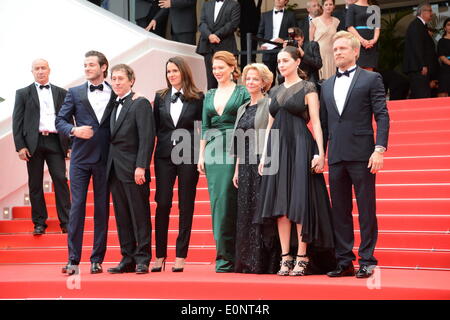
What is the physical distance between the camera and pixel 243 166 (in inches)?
244

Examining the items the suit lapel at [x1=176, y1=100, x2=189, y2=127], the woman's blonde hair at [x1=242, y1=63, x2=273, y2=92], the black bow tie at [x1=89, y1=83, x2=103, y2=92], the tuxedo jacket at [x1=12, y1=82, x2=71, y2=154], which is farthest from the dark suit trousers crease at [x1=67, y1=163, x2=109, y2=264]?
the tuxedo jacket at [x1=12, y1=82, x2=71, y2=154]

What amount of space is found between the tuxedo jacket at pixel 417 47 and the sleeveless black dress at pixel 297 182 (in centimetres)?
471

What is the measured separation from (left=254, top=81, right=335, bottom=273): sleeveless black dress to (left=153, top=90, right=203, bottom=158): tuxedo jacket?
2.41ft

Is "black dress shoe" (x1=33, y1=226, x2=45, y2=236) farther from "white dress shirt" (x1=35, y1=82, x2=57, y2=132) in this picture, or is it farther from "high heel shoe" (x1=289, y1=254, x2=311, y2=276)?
"high heel shoe" (x1=289, y1=254, x2=311, y2=276)

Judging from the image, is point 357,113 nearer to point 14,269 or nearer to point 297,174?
point 297,174

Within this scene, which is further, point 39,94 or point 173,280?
point 39,94

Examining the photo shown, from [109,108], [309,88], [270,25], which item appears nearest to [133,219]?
[109,108]

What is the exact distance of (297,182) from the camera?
5.83 meters

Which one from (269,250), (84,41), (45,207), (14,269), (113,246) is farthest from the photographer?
(84,41)

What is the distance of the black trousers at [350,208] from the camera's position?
5.53 meters

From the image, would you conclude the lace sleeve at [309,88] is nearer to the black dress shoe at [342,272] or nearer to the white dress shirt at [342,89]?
the white dress shirt at [342,89]
